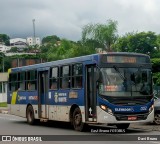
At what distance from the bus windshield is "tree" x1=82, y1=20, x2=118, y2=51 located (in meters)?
70.2

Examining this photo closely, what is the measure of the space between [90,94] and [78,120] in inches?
50.5

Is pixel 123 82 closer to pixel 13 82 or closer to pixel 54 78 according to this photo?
pixel 54 78

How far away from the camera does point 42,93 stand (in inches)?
846

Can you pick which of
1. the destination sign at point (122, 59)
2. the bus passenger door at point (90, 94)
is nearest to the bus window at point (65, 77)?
the bus passenger door at point (90, 94)

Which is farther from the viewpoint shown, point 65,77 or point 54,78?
point 54,78

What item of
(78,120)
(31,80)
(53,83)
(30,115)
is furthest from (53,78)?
(30,115)

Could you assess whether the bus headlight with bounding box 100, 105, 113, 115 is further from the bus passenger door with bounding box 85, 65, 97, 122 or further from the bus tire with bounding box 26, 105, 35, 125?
the bus tire with bounding box 26, 105, 35, 125

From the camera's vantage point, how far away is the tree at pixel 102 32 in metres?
87.0

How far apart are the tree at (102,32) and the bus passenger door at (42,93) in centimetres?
6531

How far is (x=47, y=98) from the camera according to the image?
20.8 meters

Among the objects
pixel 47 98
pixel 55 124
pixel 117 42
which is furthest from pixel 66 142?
pixel 117 42

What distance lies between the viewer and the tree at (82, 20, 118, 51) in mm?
87012

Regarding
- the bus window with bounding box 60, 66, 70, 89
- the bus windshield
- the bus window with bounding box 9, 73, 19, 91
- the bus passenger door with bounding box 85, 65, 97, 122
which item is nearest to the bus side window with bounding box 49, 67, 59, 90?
the bus window with bounding box 60, 66, 70, 89

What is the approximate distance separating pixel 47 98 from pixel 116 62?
5.19 meters
